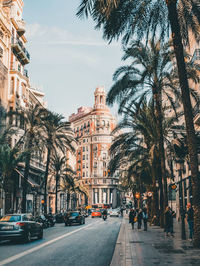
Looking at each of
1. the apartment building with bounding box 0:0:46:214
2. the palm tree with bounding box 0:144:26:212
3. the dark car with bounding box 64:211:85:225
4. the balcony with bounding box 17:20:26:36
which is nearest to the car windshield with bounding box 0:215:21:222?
the palm tree with bounding box 0:144:26:212

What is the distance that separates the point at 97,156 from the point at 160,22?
402 ft

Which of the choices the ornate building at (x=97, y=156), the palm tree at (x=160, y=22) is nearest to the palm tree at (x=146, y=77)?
the palm tree at (x=160, y=22)

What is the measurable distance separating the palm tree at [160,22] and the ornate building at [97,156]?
11956 centimetres

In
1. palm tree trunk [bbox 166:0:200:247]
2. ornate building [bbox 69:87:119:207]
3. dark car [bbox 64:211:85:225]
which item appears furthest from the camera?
ornate building [bbox 69:87:119:207]

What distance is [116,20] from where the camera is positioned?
16.6m

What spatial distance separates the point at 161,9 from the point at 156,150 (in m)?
13.2

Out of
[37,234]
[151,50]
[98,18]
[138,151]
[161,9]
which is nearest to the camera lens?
[98,18]

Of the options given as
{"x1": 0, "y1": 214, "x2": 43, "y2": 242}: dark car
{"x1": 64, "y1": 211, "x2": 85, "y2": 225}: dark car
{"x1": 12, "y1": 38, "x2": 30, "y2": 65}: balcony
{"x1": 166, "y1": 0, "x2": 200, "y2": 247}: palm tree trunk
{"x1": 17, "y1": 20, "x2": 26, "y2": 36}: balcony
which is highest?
{"x1": 17, "y1": 20, "x2": 26, "y2": 36}: balcony

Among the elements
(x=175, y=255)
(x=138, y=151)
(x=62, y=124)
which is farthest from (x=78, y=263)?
(x=62, y=124)

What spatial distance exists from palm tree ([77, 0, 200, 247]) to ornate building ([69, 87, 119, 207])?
119559 mm

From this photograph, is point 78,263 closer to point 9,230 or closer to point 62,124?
point 9,230

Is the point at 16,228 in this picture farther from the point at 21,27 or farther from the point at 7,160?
the point at 21,27

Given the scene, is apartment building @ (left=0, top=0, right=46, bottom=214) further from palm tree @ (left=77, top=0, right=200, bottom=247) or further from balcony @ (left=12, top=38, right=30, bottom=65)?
palm tree @ (left=77, top=0, right=200, bottom=247)

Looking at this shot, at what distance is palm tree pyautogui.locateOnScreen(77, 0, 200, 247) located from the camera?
553 inches
